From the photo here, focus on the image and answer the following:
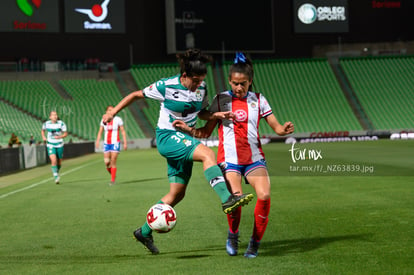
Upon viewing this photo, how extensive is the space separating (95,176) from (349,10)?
151 feet

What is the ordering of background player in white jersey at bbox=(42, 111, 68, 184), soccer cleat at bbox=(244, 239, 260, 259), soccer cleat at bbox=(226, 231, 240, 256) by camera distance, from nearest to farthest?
soccer cleat at bbox=(244, 239, 260, 259), soccer cleat at bbox=(226, 231, 240, 256), background player in white jersey at bbox=(42, 111, 68, 184)

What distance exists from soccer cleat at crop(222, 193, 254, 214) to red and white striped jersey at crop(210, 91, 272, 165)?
32.3 inches

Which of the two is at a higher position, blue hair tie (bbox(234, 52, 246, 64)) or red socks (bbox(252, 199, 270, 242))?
blue hair tie (bbox(234, 52, 246, 64))

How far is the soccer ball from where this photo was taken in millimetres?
6852

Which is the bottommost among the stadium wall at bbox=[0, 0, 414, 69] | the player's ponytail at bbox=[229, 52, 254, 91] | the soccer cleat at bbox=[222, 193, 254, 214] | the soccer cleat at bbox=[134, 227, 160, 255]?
the soccer cleat at bbox=[134, 227, 160, 255]

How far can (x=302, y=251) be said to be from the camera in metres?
6.81

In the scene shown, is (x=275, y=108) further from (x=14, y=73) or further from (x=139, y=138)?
(x=14, y=73)

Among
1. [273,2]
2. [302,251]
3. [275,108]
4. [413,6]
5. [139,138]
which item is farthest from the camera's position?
[413,6]

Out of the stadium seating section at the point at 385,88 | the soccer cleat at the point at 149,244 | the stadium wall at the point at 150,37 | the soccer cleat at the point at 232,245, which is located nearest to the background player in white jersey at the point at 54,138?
the soccer cleat at the point at 149,244

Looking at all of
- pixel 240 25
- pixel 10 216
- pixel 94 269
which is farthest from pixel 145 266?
pixel 240 25

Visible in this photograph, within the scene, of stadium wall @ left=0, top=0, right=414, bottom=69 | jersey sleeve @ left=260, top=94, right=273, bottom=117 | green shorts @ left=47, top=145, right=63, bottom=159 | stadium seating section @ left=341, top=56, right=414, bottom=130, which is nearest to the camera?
jersey sleeve @ left=260, top=94, right=273, bottom=117

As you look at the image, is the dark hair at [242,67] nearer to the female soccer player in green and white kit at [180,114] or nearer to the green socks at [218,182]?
the female soccer player in green and white kit at [180,114]

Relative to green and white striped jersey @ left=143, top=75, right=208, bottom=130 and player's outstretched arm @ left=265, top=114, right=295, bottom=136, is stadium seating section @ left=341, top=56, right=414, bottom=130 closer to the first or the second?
player's outstretched arm @ left=265, top=114, right=295, bottom=136

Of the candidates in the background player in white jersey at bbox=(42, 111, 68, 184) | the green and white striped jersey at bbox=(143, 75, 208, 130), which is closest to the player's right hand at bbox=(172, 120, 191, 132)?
the green and white striped jersey at bbox=(143, 75, 208, 130)
